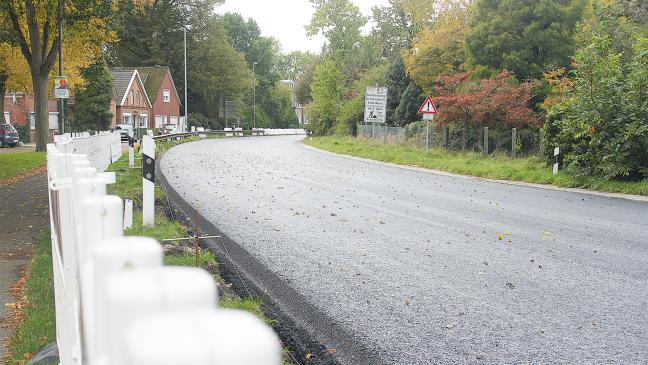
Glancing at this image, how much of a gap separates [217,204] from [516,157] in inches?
659

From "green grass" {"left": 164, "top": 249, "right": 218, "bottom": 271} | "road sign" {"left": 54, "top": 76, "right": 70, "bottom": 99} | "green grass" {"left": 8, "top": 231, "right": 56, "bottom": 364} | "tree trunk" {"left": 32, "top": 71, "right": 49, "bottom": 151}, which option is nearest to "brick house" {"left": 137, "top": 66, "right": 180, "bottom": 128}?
"tree trunk" {"left": 32, "top": 71, "right": 49, "bottom": 151}

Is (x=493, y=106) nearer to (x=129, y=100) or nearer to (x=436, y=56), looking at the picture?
(x=436, y=56)

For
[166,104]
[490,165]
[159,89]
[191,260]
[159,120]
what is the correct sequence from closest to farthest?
1. [191,260]
2. [490,165]
3. [159,89]
4. [159,120]
5. [166,104]

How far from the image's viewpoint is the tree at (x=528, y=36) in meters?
31.5

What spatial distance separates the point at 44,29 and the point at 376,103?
58.3 feet

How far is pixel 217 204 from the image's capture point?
12.0 metres

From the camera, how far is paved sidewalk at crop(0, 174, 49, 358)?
248 inches

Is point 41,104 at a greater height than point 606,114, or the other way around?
point 41,104

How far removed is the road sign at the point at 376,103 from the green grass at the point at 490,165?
2.30 m

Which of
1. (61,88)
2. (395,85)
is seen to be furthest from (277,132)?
(61,88)

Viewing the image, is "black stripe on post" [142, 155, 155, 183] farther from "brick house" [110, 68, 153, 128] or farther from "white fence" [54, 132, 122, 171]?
"brick house" [110, 68, 153, 128]

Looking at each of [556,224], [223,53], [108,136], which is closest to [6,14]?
[108,136]

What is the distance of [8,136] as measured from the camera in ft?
119

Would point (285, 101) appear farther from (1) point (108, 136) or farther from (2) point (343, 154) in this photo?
(1) point (108, 136)
